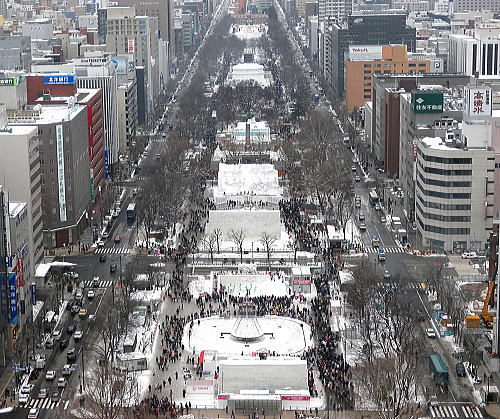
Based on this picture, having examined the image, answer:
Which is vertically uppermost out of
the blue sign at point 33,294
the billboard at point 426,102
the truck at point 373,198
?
the billboard at point 426,102

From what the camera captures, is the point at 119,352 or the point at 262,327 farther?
the point at 262,327

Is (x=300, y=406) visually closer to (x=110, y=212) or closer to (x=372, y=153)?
(x=110, y=212)

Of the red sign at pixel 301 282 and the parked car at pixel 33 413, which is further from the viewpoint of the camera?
the red sign at pixel 301 282

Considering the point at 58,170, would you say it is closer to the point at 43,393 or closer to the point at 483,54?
the point at 43,393

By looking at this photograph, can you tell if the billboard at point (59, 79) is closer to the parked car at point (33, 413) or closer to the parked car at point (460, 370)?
the parked car at point (33, 413)

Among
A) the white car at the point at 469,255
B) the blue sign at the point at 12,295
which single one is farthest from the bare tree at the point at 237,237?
the blue sign at the point at 12,295

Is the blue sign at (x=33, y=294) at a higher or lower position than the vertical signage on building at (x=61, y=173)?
lower

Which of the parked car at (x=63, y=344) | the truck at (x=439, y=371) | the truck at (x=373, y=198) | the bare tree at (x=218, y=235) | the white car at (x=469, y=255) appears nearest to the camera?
the truck at (x=439, y=371)

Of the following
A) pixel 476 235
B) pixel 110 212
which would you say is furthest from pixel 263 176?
pixel 476 235
